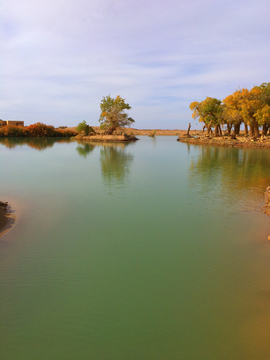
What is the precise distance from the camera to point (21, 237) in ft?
19.1

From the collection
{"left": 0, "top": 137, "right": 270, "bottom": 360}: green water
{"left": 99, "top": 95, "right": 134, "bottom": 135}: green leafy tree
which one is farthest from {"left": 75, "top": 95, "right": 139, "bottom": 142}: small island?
{"left": 0, "top": 137, "right": 270, "bottom": 360}: green water

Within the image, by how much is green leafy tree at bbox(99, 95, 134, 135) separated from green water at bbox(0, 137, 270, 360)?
37.8 m

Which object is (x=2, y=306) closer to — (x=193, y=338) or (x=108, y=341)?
(x=108, y=341)

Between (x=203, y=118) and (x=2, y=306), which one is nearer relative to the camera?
(x=2, y=306)

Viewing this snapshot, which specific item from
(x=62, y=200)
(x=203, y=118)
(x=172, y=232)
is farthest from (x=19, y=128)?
(x=172, y=232)

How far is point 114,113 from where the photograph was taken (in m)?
44.9

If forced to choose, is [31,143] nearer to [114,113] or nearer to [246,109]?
[114,113]

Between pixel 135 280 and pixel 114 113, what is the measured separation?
42879mm

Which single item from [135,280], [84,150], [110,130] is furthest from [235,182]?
[110,130]

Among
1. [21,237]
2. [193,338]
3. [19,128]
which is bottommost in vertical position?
[193,338]

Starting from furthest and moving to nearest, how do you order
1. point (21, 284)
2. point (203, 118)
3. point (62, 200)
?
point (203, 118), point (62, 200), point (21, 284)

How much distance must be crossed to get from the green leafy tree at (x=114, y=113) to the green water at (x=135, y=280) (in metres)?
37.8

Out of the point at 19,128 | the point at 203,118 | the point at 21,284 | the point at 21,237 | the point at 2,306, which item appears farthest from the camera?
the point at 19,128

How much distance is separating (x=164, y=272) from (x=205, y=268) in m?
0.76
